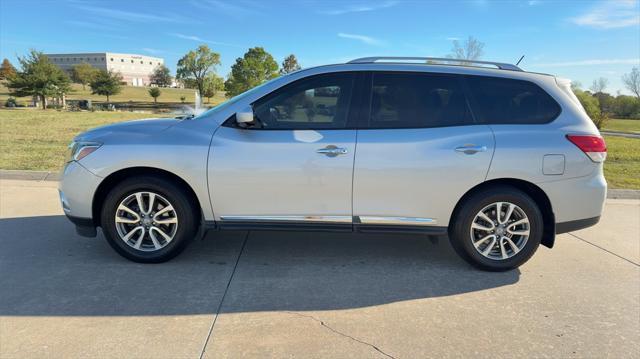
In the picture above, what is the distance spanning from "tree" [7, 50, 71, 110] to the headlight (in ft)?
128

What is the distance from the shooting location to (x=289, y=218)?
3879 millimetres

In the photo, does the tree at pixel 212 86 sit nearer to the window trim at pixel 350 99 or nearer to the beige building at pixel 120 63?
the beige building at pixel 120 63

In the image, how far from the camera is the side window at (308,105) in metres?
3.84

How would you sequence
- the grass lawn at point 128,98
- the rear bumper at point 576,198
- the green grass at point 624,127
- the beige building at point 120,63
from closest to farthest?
the rear bumper at point 576,198 < the green grass at point 624,127 < the grass lawn at point 128,98 < the beige building at point 120,63

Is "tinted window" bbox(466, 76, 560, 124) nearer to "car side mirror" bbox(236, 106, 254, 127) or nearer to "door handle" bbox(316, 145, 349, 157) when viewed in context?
"door handle" bbox(316, 145, 349, 157)

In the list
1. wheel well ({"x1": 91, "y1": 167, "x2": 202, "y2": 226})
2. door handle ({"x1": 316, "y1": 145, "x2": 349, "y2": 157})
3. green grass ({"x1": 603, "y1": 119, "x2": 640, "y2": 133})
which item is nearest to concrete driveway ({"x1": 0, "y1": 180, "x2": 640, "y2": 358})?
wheel well ({"x1": 91, "y1": 167, "x2": 202, "y2": 226})

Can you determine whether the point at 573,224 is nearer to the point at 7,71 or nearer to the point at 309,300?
the point at 309,300

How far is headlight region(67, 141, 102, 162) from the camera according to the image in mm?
3863

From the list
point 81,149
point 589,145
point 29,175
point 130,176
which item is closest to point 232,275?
point 130,176

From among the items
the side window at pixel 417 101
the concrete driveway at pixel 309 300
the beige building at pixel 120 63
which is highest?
the beige building at pixel 120 63

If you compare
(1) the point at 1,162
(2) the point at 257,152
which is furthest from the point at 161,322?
(1) the point at 1,162

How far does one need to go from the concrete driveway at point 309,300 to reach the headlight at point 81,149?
97cm

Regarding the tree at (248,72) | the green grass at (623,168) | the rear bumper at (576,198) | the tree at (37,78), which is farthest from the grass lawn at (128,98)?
the rear bumper at (576,198)

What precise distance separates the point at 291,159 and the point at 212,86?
85.2m
